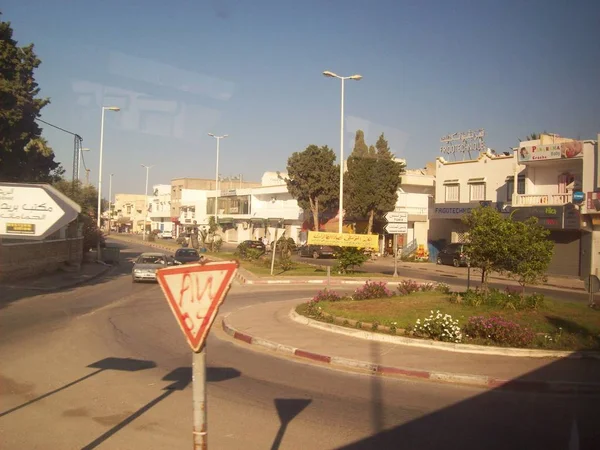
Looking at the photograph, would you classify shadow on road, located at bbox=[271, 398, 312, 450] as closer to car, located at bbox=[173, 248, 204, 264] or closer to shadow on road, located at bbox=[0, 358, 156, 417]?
shadow on road, located at bbox=[0, 358, 156, 417]


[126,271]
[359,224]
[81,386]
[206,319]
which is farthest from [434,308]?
[359,224]

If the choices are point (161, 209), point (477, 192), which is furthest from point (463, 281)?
point (161, 209)

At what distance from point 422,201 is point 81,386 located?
48.6 m

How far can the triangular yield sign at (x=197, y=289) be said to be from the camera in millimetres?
3555

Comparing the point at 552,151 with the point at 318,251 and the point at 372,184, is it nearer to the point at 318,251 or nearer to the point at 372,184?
the point at 372,184

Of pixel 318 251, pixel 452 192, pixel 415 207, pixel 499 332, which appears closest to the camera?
pixel 499 332

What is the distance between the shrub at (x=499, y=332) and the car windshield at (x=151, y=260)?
61.5 feet

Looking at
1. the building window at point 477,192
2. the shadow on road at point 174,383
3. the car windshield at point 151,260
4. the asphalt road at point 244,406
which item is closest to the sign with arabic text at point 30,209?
the asphalt road at point 244,406

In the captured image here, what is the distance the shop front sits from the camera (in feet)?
107

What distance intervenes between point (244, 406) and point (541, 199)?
31.9 meters

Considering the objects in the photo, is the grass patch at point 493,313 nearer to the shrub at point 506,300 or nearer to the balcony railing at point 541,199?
the shrub at point 506,300

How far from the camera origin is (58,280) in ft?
87.3

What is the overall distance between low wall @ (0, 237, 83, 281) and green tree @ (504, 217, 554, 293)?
64.9 feet

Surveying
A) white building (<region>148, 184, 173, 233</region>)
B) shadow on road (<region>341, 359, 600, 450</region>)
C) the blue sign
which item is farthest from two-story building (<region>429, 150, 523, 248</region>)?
white building (<region>148, 184, 173, 233</region>)
